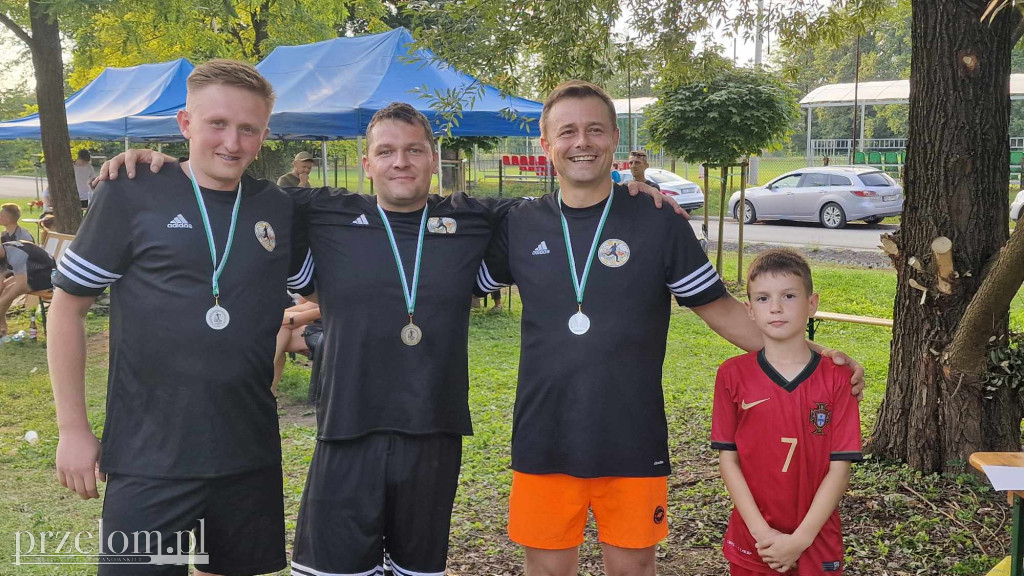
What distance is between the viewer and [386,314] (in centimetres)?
290

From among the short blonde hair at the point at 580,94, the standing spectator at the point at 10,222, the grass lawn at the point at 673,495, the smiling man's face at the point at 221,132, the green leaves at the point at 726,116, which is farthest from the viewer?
the green leaves at the point at 726,116

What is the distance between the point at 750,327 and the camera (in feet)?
10.4

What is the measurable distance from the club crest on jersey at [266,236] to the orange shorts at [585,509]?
1.17 meters

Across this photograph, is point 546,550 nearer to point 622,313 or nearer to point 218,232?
point 622,313

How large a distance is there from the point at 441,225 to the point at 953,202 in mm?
3304

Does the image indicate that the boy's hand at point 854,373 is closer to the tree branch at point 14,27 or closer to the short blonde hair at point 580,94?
the short blonde hair at point 580,94

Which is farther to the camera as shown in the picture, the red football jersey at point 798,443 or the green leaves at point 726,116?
the green leaves at point 726,116

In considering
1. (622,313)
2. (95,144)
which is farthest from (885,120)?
(622,313)

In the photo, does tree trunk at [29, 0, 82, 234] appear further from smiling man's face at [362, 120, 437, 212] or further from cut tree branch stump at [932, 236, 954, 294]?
cut tree branch stump at [932, 236, 954, 294]

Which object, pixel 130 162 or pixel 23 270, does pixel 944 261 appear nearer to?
pixel 130 162

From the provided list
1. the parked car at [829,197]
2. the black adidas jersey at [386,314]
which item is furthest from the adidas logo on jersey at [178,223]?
the parked car at [829,197]

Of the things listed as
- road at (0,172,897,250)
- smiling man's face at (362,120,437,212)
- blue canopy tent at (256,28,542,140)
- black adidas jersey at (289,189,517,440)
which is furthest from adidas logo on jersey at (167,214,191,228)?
road at (0,172,897,250)

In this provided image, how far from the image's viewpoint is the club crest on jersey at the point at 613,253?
2.98 m

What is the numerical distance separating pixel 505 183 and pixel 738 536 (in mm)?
26778
